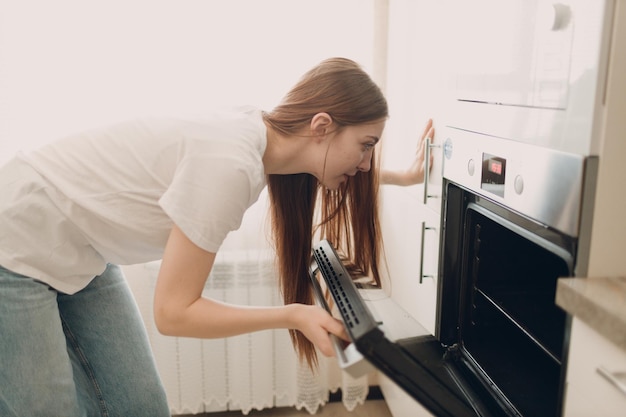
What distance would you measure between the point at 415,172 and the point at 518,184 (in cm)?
56

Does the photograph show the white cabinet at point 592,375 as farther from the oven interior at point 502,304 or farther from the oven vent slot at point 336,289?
the oven vent slot at point 336,289

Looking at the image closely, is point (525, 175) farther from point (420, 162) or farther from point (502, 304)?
point (420, 162)

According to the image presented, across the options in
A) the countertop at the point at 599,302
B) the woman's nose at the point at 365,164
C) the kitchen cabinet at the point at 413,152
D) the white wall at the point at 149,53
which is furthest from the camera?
the white wall at the point at 149,53

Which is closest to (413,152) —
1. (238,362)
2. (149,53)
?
(149,53)

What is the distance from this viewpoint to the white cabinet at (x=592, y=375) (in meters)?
0.77

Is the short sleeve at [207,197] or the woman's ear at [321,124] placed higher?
the woman's ear at [321,124]

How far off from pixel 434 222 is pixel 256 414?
118 cm

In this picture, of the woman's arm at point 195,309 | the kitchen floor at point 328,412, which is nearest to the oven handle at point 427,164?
the woman's arm at point 195,309

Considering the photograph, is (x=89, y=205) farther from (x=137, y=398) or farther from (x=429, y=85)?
(x=429, y=85)

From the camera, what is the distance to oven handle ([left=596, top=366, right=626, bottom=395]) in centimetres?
75

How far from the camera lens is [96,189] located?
1.14m

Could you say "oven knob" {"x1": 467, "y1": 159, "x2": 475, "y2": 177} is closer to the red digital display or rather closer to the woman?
the red digital display

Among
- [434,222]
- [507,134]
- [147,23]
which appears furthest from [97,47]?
[507,134]

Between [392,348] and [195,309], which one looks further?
[195,309]
